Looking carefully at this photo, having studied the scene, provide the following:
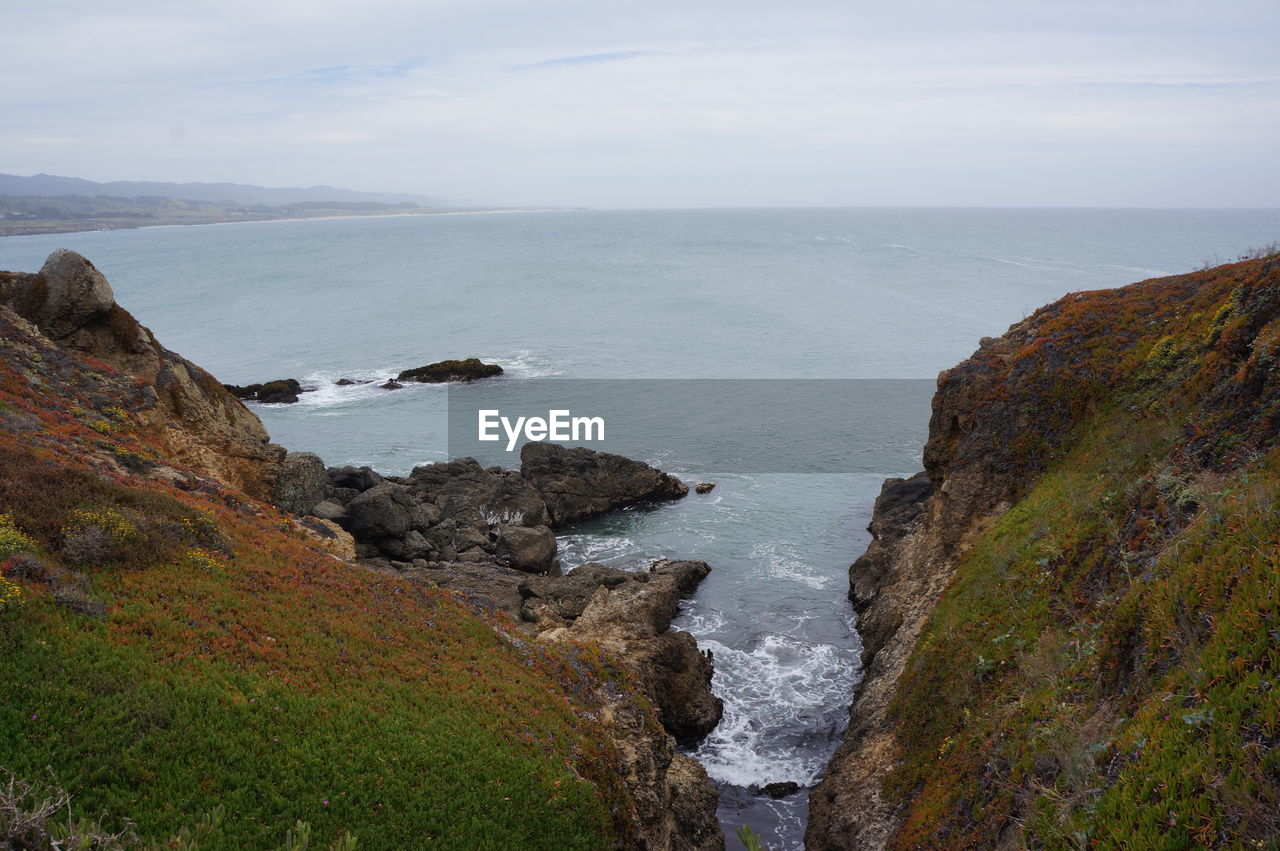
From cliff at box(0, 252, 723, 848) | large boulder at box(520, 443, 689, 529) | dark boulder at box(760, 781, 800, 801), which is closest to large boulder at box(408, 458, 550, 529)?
large boulder at box(520, 443, 689, 529)

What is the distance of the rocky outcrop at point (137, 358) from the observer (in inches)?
1262

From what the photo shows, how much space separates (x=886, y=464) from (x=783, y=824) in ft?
125

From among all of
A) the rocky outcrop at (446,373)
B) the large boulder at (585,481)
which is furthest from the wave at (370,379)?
the large boulder at (585,481)

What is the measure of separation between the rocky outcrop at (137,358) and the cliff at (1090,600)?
27.0m

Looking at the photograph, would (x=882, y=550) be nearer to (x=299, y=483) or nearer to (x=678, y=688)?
(x=678, y=688)

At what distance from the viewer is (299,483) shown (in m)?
35.6

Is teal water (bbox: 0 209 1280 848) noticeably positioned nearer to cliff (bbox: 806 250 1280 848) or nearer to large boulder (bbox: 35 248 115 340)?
cliff (bbox: 806 250 1280 848)

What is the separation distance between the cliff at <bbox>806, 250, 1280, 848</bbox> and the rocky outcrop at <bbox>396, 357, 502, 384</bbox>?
5568 cm

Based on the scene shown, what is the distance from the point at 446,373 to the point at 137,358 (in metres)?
49.0

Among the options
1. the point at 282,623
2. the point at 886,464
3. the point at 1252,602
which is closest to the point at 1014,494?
the point at 1252,602

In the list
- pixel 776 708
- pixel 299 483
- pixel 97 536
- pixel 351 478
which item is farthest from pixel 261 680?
pixel 351 478

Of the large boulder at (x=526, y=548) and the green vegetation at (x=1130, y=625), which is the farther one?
the large boulder at (x=526, y=548)

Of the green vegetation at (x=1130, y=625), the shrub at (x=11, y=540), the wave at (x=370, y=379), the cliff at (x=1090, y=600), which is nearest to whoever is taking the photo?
the green vegetation at (x=1130, y=625)

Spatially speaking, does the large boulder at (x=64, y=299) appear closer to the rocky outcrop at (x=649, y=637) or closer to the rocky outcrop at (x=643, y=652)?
the rocky outcrop at (x=643, y=652)
